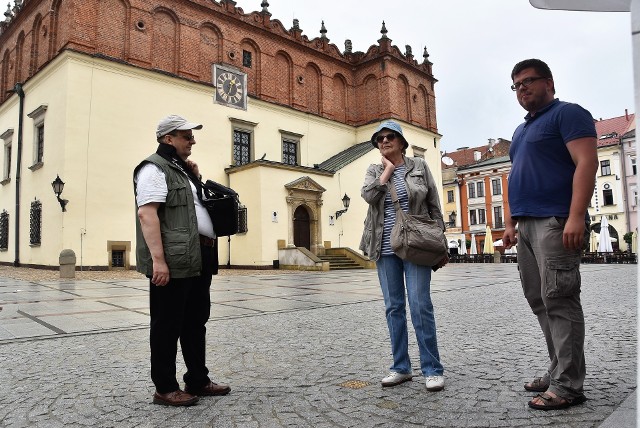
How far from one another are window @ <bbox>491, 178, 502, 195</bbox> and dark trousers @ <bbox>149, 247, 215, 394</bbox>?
48842 millimetres

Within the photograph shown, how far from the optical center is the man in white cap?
286 centimetres

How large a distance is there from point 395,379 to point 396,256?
80 centimetres

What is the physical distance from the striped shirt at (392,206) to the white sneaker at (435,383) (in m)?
0.84

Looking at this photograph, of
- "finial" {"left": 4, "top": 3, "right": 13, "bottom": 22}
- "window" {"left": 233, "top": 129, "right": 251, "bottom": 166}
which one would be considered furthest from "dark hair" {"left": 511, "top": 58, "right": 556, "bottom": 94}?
"finial" {"left": 4, "top": 3, "right": 13, "bottom": 22}

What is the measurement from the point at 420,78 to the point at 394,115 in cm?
485

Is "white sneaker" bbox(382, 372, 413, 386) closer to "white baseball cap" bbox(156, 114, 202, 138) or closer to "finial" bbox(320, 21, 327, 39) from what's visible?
"white baseball cap" bbox(156, 114, 202, 138)

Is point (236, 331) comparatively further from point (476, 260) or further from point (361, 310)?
point (476, 260)

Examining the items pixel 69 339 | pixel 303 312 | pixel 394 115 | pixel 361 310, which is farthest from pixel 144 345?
pixel 394 115

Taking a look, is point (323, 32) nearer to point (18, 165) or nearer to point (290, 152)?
point (290, 152)

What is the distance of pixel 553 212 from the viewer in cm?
275

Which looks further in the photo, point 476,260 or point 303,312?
point 476,260

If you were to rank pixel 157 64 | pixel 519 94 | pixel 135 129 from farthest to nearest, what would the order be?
pixel 157 64 < pixel 135 129 < pixel 519 94

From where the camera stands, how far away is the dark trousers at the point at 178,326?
2.89m

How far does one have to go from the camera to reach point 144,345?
15.0 feet
